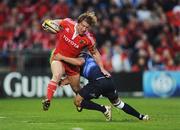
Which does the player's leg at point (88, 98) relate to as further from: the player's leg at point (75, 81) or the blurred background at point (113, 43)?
the blurred background at point (113, 43)

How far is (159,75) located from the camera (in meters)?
26.2

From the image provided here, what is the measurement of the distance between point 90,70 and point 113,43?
13822mm

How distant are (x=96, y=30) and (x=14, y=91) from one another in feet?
16.4

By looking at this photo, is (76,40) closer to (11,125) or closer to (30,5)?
(11,125)

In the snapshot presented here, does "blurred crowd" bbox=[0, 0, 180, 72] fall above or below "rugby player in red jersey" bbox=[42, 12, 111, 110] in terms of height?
above

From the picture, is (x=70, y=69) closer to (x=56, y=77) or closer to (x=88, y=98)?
(x=56, y=77)

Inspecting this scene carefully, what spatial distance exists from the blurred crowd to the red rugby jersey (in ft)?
37.9

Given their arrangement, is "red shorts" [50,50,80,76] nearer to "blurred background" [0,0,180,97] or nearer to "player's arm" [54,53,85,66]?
"player's arm" [54,53,85,66]

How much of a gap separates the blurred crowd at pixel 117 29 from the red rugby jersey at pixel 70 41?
37.9 feet

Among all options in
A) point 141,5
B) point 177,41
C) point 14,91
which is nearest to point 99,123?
point 14,91

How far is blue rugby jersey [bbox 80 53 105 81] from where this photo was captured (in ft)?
45.9

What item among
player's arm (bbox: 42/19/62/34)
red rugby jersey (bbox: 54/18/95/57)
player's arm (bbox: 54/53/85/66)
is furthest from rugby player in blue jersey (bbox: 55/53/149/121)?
player's arm (bbox: 42/19/62/34)

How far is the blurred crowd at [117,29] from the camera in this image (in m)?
26.7

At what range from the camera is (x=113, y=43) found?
27.9 meters
